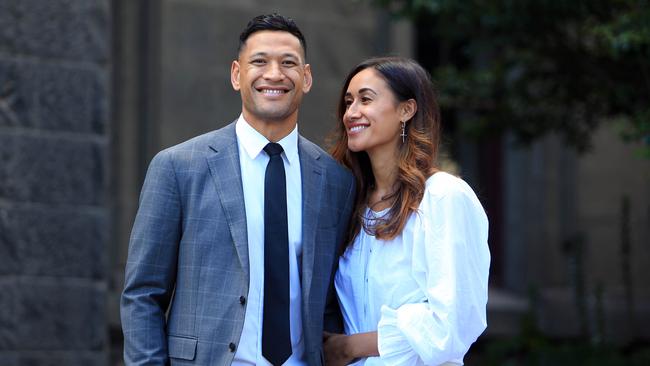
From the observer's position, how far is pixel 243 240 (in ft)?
13.9

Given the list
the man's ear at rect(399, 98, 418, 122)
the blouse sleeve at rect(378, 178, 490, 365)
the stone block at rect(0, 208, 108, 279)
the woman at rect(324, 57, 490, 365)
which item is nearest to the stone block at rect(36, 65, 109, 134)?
the stone block at rect(0, 208, 108, 279)

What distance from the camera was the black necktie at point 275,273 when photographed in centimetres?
420

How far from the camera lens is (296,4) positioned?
11.4 metres

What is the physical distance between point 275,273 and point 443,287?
669 millimetres

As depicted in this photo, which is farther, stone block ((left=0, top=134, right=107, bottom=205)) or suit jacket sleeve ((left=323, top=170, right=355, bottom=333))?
stone block ((left=0, top=134, right=107, bottom=205))

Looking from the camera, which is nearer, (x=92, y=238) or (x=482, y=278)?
(x=482, y=278)

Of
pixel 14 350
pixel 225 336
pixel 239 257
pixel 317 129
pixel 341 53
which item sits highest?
pixel 341 53

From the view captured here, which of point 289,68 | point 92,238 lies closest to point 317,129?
point 92,238

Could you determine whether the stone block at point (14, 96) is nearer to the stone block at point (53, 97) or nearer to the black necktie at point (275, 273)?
the stone block at point (53, 97)

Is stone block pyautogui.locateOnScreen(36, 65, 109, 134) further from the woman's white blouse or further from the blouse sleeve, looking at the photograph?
the blouse sleeve

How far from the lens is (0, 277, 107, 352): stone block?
6.70 metres

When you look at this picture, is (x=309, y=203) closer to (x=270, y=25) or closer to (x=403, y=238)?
(x=403, y=238)

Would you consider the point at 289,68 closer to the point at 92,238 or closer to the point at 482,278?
the point at 482,278

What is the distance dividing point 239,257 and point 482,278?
3.24 feet
